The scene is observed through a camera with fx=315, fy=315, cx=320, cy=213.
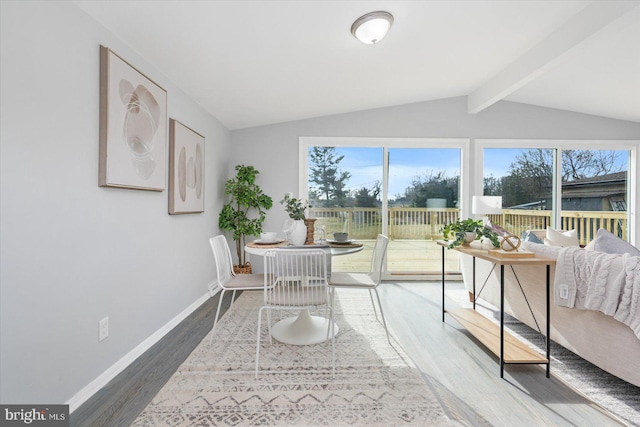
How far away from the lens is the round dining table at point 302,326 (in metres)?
2.41

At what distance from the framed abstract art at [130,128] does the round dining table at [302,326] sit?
0.94 m

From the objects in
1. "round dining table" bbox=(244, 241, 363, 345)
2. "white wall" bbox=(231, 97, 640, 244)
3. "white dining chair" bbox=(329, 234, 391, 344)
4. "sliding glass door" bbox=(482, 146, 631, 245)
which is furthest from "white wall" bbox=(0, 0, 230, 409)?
"sliding glass door" bbox=(482, 146, 631, 245)

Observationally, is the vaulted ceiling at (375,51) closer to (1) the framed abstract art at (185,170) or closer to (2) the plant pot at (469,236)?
(1) the framed abstract art at (185,170)

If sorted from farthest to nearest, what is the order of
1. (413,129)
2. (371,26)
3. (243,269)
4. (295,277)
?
(413,129), (243,269), (371,26), (295,277)

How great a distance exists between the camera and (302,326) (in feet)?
8.56

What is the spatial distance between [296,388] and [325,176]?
324 centimetres

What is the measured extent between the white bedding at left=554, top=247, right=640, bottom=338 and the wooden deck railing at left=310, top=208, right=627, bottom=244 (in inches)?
107

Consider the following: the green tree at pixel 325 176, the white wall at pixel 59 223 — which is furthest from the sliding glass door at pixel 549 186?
the white wall at pixel 59 223

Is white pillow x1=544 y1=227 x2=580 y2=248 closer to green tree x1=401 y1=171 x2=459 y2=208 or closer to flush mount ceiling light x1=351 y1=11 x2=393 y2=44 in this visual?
green tree x1=401 y1=171 x2=459 y2=208

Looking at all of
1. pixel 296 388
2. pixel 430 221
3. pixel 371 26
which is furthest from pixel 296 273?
pixel 430 221

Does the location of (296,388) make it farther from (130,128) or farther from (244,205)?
(244,205)

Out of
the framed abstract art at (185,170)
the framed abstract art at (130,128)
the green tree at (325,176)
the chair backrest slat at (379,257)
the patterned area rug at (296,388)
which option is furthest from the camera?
the green tree at (325,176)

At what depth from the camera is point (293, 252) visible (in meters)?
1.98

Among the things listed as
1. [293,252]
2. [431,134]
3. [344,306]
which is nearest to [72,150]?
[293,252]
